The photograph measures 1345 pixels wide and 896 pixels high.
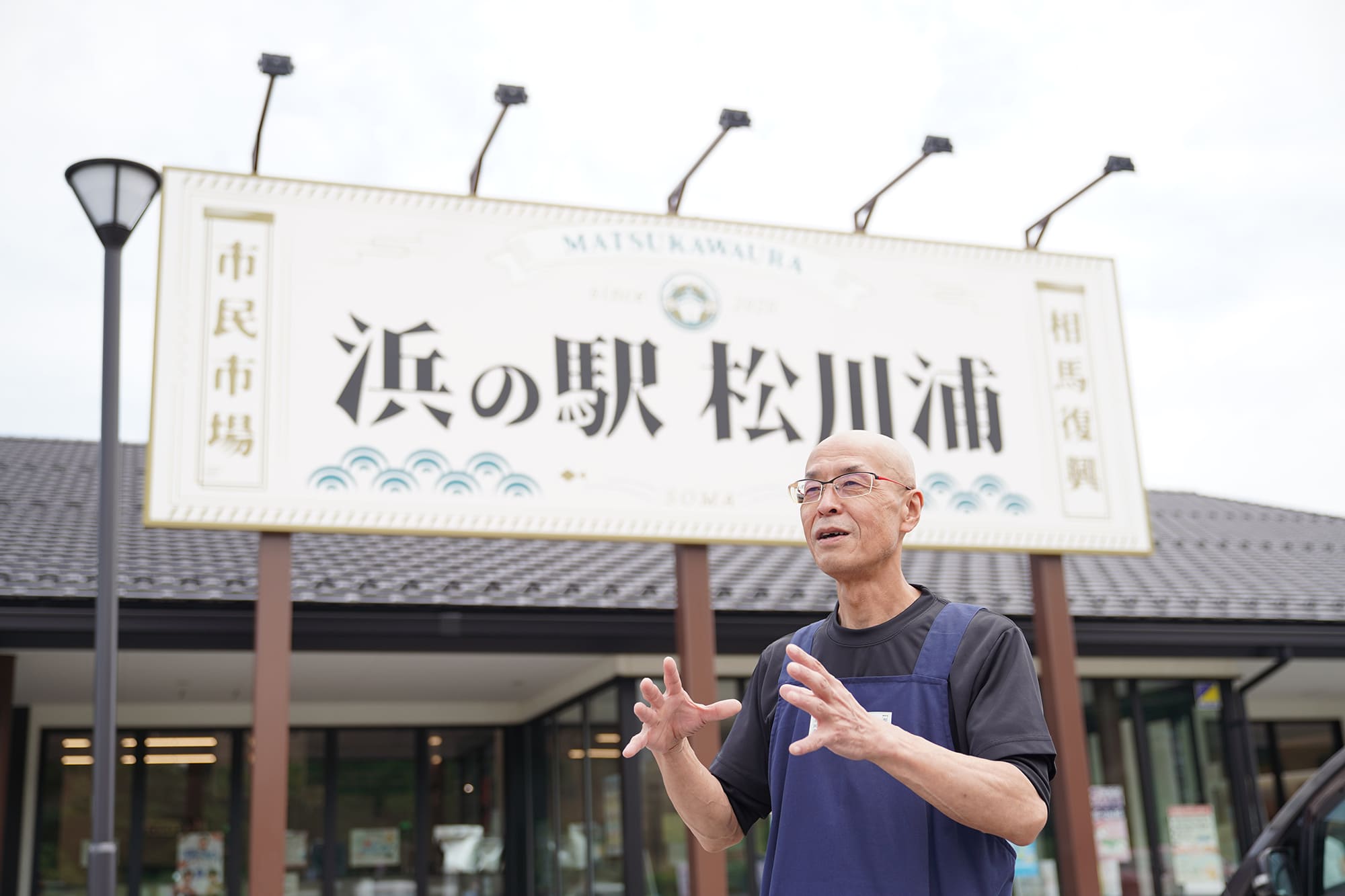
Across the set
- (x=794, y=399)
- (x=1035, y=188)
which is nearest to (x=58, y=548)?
(x=794, y=399)

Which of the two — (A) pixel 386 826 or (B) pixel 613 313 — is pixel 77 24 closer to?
(B) pixel 613 313

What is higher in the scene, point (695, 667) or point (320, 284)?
point (320, 284)

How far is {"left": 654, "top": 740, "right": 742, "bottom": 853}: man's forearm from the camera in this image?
246cm

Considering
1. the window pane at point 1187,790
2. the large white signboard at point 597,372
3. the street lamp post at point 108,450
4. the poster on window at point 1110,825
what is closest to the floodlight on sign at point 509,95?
the large white signboard at point 597,372

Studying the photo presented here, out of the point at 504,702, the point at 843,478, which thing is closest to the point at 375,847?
the point at 504,702

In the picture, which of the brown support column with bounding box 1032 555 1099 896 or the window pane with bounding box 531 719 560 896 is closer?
the brown support column with bounding box 1032 555 1099 896

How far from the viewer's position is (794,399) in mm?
8203

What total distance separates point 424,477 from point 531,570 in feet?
10.2

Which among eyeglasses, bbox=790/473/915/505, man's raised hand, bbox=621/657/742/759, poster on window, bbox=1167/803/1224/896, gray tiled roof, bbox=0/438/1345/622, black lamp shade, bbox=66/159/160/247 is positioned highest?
black lamp shade, bbox=66/159/160/247

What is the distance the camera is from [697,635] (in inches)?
305

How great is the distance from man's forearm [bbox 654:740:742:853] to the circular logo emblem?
18.6ft

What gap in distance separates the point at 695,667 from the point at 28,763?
6978 mm

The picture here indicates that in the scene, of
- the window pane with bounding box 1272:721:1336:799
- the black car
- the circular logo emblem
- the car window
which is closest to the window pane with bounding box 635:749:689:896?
the circular logo emblem

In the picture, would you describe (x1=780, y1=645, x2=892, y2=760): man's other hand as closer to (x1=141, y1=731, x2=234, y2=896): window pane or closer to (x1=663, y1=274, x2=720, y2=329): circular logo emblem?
(x1=663, y1=274, x2=720, y2=329): circular logo emblem
